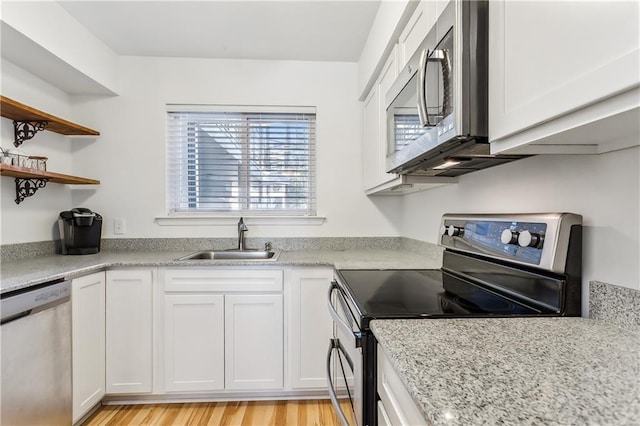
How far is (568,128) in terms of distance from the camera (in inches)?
24.4

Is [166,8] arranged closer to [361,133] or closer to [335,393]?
[361,133]

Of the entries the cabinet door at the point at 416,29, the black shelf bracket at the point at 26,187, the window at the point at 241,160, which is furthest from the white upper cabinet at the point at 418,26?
the black shelf bracket at the point at 26,187

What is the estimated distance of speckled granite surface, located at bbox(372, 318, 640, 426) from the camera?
1.48 feet

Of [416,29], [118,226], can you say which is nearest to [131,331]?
[118,226]

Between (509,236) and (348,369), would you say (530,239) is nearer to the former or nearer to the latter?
(509,236)

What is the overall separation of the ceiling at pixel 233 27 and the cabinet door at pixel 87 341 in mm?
1559

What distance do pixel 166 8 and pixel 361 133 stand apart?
1.50 metres

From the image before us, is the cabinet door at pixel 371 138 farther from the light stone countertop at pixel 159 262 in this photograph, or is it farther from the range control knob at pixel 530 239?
the range control knob at pixel 530 239

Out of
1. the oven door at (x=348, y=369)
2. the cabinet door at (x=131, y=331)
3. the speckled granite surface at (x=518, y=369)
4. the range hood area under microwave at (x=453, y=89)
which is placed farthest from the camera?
the cabinet door at (x=131, y=331)

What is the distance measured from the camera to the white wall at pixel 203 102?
2406 millimetres

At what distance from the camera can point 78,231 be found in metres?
2.13

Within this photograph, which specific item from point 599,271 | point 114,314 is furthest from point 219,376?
point 599,271

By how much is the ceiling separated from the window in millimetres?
414

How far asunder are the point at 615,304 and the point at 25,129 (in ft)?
9.40
